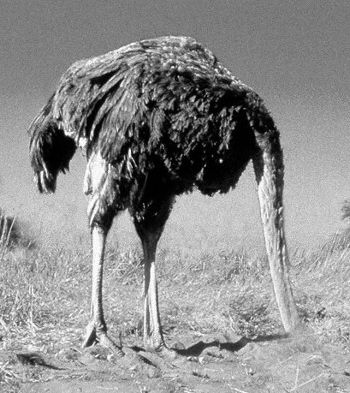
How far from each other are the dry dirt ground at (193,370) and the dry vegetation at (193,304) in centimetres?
1

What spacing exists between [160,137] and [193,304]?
8.68 ft

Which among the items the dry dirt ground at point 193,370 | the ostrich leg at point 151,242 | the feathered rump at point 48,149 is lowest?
the dry dirt ground at point 193,370

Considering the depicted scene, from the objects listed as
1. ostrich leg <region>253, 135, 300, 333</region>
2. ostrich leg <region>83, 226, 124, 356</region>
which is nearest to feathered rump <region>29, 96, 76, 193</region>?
ostrich leg <region>83, 226, 124, 356</region>

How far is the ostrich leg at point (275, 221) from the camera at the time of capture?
3.99 meters

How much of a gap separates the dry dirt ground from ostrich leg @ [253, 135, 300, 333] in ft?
0.59

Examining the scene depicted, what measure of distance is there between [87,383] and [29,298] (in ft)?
7.33

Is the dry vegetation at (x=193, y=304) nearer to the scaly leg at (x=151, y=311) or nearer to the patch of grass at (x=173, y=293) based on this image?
the patch of grass at (x=173, y=293)

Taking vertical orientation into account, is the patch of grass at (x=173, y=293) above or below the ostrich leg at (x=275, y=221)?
below

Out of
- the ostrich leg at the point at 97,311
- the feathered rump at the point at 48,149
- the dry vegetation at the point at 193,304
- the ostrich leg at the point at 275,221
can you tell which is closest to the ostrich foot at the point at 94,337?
the ostrich leg at the point at 97,311

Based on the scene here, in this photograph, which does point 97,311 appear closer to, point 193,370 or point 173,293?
point 193,370

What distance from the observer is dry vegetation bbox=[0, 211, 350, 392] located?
4.09m

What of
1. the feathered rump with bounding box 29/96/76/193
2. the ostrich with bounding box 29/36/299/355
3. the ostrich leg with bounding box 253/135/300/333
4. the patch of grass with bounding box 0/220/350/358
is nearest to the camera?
the ostrich leg with bounding box 253/135/300/333

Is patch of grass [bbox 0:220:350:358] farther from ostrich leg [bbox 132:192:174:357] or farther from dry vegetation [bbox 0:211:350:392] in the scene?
ostrich leg [bbox 132:192:174:357]

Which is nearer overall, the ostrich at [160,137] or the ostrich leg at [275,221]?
the ostrich leg at [275,221]
